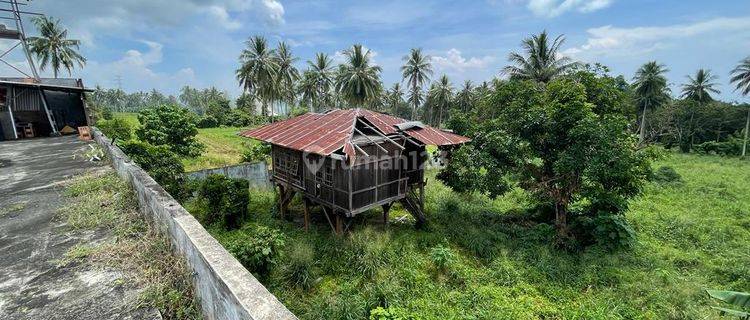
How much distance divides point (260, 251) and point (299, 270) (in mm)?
1346

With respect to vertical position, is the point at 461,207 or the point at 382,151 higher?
the point at 382,151

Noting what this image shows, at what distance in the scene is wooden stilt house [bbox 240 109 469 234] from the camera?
35.6 ft

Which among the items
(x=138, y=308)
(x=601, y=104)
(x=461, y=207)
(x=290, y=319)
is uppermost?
(x=601, y=104)

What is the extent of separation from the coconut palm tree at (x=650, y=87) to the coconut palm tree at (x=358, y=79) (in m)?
31.6

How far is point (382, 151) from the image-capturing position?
1180cm

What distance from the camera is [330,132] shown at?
11.3 m

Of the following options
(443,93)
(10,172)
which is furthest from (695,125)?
(10,172)

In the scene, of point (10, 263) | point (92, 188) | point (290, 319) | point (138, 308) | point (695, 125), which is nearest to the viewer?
point (290, 319)

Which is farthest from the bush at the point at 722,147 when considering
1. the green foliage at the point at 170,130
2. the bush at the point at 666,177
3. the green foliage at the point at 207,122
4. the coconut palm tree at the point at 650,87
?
the green foliage at the point at 207,122

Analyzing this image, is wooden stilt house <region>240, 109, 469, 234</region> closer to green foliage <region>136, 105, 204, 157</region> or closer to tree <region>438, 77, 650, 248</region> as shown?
tree <region>438, 77, 650, 248</region>

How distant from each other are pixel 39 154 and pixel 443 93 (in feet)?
143

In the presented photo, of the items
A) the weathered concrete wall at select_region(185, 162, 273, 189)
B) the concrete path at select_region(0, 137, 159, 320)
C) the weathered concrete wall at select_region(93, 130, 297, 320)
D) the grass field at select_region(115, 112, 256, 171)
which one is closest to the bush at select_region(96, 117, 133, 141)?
the grass field at select_region(115, 112, 256, 171)

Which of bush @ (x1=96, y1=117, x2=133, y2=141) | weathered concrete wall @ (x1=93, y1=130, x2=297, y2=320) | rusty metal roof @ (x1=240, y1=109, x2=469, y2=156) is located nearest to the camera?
weathered concrete wall @ (x1=93, y1=130, x2=297, y2=320)

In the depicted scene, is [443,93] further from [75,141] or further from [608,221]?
[75,141]
